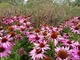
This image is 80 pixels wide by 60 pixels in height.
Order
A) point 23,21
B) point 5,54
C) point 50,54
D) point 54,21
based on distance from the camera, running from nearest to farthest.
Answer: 1. point 5,54
2. point 50,54
3. point 23,21
4. point 54,21

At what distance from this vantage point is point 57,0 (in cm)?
750

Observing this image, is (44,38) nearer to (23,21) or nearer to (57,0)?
(23,21)

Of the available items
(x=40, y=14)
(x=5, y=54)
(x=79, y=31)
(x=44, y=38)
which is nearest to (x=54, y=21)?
(x=40, y=14)

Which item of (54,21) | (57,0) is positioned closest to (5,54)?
(54,21)

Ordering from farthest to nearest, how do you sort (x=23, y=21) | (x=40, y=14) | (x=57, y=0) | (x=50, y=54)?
1. (x=57, y=0)
2. (x=40, y=14)
3. (x=23, y=21)
4. (x=50, y=54)

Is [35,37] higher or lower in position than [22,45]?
higher

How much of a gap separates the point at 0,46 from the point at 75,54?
60 cm

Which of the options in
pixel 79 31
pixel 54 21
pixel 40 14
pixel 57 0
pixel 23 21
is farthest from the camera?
pixel 57 0

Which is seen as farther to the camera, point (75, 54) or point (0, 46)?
point (0, 46)

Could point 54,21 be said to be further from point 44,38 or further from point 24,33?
point 44,38

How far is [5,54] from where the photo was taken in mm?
1780

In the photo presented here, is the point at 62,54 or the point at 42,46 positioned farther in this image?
the point at 42,46

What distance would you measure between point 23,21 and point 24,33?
18.5 inches

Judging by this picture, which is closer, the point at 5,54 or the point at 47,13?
the point at 5,54
